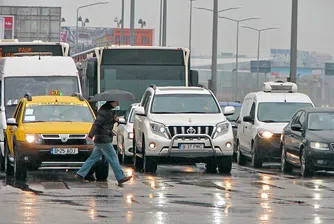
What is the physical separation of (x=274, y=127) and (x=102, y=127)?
8.39m

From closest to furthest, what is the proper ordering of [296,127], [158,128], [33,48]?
[158,128]
[296,127]
[33,48]

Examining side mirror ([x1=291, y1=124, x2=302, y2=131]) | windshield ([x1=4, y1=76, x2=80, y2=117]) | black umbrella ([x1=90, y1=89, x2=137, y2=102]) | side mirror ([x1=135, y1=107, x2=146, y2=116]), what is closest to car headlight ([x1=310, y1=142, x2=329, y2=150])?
side mirror ([x1=291, y1=124, x2=302, y2=131])

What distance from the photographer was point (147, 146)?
2441 cm

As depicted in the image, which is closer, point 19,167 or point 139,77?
point 19,167

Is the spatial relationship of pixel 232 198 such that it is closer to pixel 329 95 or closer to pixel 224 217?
pixel 224 217

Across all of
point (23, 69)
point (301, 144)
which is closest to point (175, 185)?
point (301, 144)


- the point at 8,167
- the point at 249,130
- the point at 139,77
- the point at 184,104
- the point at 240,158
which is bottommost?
the point at 240,158

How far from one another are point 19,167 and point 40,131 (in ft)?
2.48

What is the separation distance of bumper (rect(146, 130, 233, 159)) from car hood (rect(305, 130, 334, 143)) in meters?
1.67

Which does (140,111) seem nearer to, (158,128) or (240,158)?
(158,128)

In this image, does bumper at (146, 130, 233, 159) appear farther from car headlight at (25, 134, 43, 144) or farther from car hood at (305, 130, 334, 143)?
car headlight at (25, 134, 43, 144)

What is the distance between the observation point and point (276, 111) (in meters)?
29.5

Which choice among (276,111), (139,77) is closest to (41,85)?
(139,77)

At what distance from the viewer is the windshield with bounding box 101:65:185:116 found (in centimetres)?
3159
